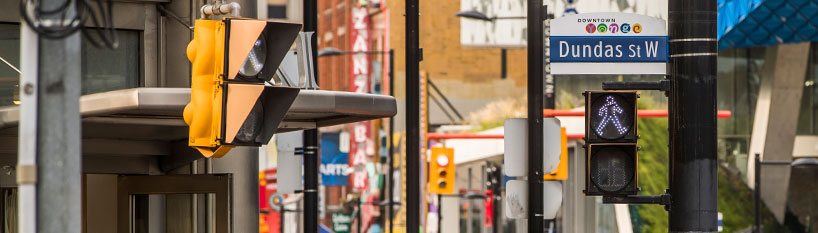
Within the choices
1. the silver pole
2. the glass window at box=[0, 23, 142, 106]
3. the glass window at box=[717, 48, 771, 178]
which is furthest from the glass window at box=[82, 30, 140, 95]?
the glass window at box=[717, 48, 771, 178]

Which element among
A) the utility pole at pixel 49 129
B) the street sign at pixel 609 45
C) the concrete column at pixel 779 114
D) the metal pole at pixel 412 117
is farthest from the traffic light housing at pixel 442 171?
the utility pole at pixel 49 129

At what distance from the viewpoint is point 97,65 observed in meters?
14.9

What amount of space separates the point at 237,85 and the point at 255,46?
31 cm

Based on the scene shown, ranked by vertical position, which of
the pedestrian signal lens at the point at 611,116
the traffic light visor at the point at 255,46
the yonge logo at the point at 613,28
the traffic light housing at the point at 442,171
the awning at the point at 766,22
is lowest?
the traffic light housing at the point at 442,171

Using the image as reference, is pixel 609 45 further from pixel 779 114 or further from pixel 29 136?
pixel 779 114

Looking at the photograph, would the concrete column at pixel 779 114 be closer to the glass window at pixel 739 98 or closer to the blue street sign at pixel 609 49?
the glass window at pixel 739 98

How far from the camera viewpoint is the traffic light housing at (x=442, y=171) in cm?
3003

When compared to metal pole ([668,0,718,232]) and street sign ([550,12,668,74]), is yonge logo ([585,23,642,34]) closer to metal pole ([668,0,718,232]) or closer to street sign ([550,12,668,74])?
street sign ([550,12,668,74])

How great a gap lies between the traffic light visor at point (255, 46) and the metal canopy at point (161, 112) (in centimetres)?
278

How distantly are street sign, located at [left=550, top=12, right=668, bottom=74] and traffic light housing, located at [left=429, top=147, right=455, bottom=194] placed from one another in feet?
56.9

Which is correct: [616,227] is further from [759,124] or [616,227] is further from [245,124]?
[245,124]

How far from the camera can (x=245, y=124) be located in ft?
27.6

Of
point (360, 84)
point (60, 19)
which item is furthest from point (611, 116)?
point (360, 84)

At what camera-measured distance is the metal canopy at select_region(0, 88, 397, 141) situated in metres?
11.4
